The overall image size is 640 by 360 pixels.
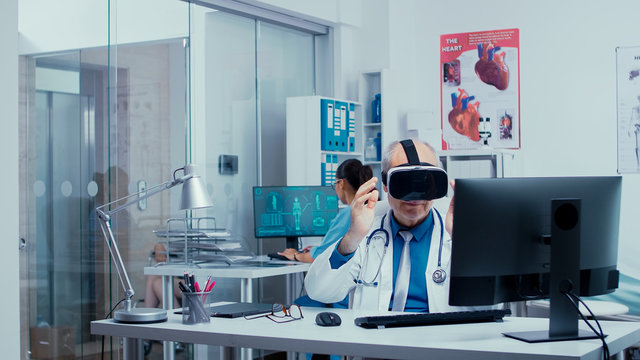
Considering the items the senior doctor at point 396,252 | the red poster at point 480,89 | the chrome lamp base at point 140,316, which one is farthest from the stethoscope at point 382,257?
the red poster at point 480,89

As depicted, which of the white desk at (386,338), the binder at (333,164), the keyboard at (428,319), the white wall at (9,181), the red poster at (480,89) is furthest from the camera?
the red poster at (480,89)

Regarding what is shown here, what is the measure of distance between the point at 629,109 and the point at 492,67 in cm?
107

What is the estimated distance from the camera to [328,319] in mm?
2197

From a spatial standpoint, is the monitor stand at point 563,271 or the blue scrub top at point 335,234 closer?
the monitor stand at point 563,271

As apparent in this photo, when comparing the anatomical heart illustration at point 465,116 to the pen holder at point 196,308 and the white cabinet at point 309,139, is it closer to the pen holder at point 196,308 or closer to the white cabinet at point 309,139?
the white cabinet at point 309,139

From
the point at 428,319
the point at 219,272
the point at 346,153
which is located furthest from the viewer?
the point at 346,153

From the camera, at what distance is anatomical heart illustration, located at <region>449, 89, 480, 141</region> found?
19.5 ft

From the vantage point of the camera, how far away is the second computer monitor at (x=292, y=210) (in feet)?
16.0

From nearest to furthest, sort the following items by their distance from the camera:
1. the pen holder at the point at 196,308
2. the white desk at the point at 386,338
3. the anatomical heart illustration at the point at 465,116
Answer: the white desk at the point at 386,338 < the pen holder at the point at 196,308 < the anatomical heart illustration at the point at 465,116

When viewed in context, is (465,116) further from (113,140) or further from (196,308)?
(196,308)

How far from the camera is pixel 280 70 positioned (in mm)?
5762

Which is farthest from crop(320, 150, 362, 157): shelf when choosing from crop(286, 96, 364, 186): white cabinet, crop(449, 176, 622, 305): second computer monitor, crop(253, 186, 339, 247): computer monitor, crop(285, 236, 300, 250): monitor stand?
crop(449, 176, 622, 305): second computer monitor

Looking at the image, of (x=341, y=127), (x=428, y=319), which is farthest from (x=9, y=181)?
(x=341, y=127)

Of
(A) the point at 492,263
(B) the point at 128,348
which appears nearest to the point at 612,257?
(A) the point at 492,263
